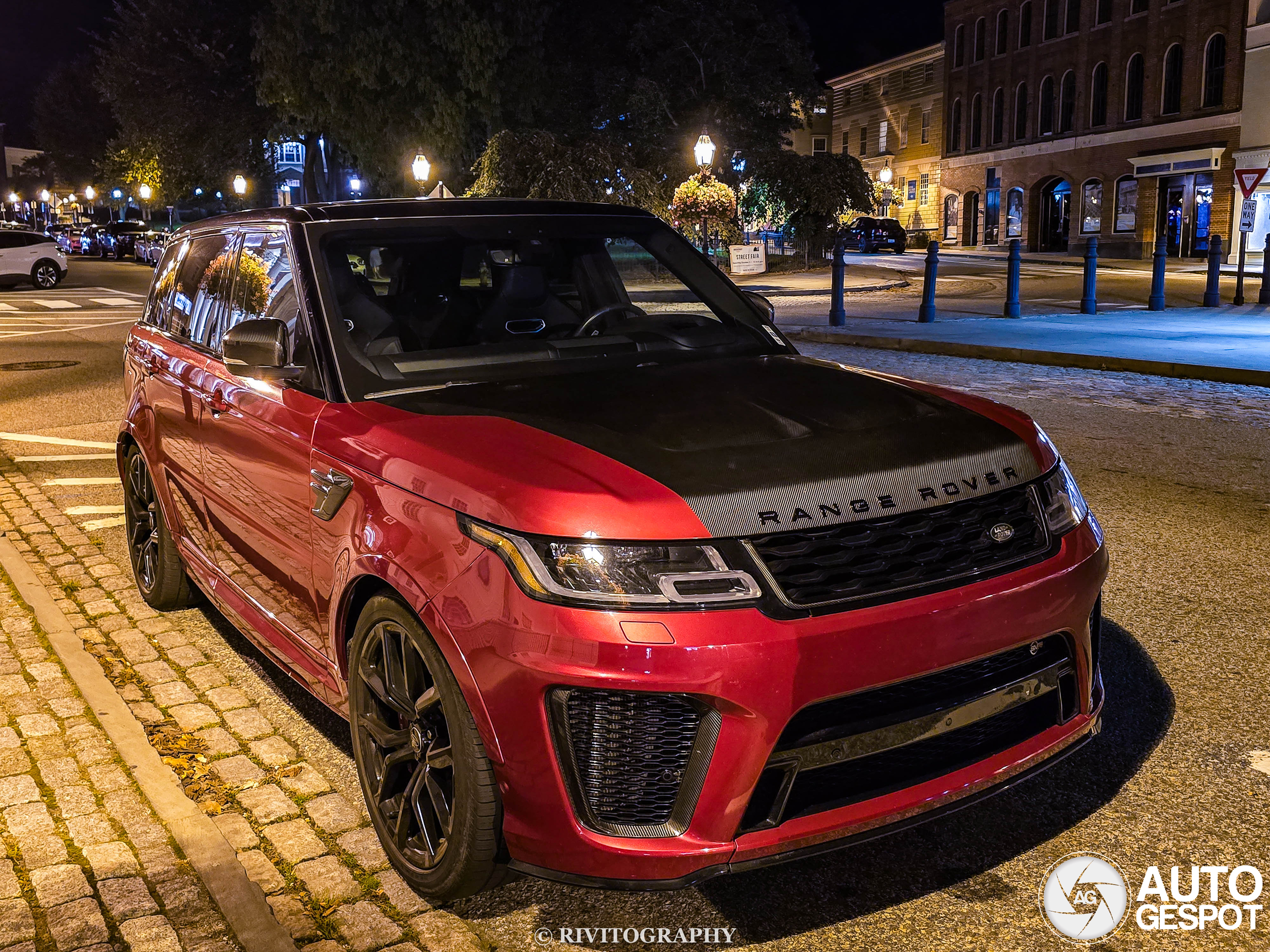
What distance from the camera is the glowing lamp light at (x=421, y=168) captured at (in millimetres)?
37469

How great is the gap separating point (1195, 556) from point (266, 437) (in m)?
4.63

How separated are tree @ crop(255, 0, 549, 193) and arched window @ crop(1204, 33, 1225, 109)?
74.6ft

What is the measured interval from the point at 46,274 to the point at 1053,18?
3980 centimetres

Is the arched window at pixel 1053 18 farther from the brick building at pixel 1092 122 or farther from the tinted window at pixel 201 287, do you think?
the tinted window at pixel 201 287

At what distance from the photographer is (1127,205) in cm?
4650

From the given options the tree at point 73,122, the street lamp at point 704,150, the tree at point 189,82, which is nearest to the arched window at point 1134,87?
the street lamp at point 704,150

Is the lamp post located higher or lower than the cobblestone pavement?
higher

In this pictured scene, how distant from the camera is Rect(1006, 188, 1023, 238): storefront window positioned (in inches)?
2137

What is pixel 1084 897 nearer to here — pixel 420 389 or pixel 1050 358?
pixel 420 389

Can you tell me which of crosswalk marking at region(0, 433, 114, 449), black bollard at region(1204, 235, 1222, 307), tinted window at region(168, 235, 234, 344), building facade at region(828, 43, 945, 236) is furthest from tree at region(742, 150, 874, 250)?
tinted window at region(168, 235, 234, 344)

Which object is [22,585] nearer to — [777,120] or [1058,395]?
[1058,395]

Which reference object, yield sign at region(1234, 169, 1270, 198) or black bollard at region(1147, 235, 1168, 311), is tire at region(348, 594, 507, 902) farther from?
yield sign at region(1234, 169, 1270, 198)

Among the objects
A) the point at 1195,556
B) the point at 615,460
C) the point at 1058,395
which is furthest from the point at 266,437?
the point at 1058,395

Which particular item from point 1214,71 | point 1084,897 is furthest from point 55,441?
point 1214,71
